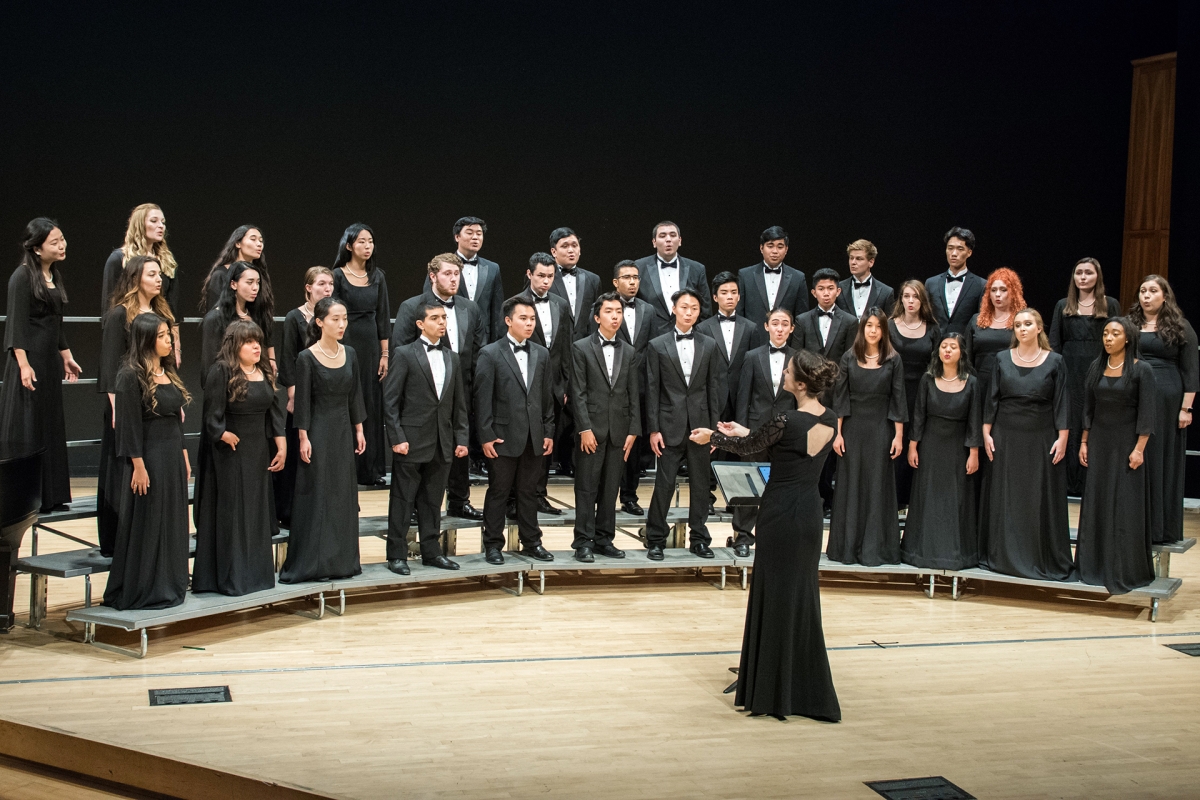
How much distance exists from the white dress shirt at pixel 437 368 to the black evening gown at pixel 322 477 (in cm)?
40

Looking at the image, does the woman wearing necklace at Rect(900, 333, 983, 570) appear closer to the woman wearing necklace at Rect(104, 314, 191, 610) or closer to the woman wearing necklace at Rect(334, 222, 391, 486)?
the woman wearing necklace at Rect(334, 222, 391, 486)

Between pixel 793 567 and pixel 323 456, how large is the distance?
2.36 metres

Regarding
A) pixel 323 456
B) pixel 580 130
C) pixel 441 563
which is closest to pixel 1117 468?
pixel 441 563

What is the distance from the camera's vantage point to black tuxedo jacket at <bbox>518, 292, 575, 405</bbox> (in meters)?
6.28

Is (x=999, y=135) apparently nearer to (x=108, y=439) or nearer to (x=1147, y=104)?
(x=1147, y=104)

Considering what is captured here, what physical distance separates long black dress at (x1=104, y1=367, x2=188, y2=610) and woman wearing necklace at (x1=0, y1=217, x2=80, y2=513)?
0.80 m

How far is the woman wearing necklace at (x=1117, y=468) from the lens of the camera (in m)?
5.65

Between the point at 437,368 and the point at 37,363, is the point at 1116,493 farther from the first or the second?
the point at 37,363

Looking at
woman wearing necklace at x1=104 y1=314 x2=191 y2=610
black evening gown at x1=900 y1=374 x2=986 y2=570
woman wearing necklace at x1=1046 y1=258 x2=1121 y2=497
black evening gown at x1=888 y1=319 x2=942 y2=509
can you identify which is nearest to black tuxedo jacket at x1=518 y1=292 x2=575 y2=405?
black evening gown at x1=888 y1=319 x2=942 y2=509

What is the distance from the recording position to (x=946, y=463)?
6031mm

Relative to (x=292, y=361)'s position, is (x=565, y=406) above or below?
below

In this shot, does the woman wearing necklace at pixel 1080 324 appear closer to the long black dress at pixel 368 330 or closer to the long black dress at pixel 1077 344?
the long black dress at pixel 1077 344

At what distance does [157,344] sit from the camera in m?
4.77

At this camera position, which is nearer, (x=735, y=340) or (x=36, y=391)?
(x=36, y=391)
